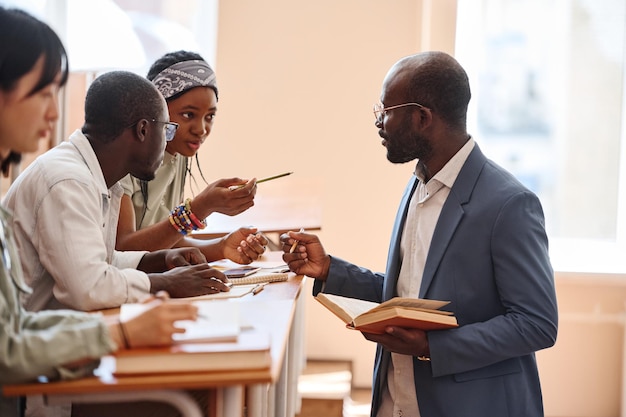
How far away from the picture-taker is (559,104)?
4590mm

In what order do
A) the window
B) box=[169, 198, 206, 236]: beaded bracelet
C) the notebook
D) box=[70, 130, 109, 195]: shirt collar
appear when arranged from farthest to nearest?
the window < box=[169, 198, 206, 236]: beaded bracelet < the notebook < box=[70, 130, 109, 195]: shirt collar

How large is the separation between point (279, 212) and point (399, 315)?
171cm

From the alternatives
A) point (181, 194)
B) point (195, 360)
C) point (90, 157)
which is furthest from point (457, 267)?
point (181, 194)

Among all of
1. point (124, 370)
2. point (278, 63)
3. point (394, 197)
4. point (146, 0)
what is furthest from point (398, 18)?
point (124, 370)

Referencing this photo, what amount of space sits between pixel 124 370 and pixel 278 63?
3455 mm

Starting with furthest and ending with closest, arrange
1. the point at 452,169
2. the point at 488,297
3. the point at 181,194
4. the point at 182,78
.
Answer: the point at 181,194, the point at 182,78, the point at 452,169, the point at 488,297

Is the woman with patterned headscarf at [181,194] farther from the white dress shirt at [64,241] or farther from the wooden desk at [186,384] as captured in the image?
the wooden desk at [186,384]

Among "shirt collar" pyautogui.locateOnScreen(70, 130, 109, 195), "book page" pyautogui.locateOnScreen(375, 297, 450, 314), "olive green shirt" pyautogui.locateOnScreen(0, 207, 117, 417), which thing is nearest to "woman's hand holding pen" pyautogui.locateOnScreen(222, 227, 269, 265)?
"shirt collar" pyautogui.locateOnScreen(70, 130, 109, 195)

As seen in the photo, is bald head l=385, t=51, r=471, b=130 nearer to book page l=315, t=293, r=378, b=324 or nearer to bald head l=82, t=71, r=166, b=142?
book page l=315, t=293, r=378, b=324

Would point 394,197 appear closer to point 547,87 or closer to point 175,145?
point 547,87

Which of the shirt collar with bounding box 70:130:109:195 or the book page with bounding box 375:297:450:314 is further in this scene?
the shirt collar with bounding box 70:130:109:195

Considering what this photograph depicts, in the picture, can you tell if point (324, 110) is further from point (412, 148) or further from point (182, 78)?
point (412, 148)

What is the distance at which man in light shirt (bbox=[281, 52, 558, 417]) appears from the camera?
1.92m

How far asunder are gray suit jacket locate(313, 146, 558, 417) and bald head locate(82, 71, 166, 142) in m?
0.86
